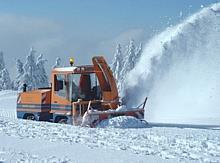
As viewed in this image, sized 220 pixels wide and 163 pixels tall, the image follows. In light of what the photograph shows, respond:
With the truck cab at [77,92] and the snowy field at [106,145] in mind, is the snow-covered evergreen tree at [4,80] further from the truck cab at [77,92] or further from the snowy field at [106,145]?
the snowy field at [106,145]

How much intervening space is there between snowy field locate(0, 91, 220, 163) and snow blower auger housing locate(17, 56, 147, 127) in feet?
6.14

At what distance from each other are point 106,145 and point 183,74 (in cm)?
1030

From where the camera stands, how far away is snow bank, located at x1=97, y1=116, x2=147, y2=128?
596 inches

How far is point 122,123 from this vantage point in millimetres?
15180

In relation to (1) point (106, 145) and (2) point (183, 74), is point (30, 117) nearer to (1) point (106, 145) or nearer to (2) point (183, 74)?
(2) point (183, 74)

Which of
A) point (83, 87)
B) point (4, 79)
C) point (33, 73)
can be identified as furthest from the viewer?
point (4, 79)

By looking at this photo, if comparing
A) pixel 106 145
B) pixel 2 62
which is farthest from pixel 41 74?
pixel 106 145

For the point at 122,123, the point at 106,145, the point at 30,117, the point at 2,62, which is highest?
the point at 2,62

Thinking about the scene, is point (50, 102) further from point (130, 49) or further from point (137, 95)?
point (130, 49)

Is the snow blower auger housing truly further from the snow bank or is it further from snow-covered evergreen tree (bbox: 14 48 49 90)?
snow-covered evergreen tree (bbox: 14 48 49 90)

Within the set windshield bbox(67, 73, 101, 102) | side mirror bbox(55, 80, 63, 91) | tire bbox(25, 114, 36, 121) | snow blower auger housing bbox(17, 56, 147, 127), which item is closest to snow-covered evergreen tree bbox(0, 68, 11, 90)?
tire bbox(25, 114, 36, 121)

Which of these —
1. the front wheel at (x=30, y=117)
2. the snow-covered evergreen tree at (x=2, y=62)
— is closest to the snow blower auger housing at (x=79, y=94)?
the front wheel at (x=30, y=117)

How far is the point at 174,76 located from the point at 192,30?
84.9 inches

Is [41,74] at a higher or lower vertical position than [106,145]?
higher
